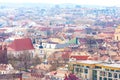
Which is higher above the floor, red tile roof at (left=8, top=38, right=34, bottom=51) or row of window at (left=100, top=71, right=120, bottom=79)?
row of window at (left=100, top=71, right=120, bottom=79)

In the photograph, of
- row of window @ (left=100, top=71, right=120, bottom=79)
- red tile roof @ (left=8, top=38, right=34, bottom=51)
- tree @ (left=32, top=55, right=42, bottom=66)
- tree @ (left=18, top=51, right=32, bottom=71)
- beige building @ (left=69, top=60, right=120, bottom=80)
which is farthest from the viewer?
red tile roof @ (left=8, top=38, right=34, bottom=51)

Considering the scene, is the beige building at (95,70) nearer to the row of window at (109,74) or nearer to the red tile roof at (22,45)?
the row of window at (109,74)

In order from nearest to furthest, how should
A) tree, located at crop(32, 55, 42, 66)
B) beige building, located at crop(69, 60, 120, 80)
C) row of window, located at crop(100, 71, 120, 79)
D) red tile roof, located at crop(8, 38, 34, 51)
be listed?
row of window, located at crop(100, 71, 120, 79)
beige building, located at crop(69, 60, 120, 80)
tree, located at crop(32, 55, 42, 66)
red tile roof, located at crop(8, 38, 34, 51)

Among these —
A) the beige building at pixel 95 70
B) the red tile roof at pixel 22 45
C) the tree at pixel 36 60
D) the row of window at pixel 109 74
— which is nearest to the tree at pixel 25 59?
the tree at pixel 36 60

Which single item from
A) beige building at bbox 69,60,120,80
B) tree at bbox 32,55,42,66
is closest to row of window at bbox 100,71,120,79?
beige building at bbox 69,60,120,80

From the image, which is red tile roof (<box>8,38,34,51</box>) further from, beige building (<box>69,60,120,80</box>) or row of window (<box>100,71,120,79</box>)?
row of window (<box>100,71,120,79</box>)

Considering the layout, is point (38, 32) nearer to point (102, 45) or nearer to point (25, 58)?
point (102, 45)

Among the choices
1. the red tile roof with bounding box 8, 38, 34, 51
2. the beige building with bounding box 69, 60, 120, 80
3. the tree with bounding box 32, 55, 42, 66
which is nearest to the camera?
the beige building with bounding box 69, 60, 120, 80

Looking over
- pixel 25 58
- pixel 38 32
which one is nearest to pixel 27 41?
pixel 25 58

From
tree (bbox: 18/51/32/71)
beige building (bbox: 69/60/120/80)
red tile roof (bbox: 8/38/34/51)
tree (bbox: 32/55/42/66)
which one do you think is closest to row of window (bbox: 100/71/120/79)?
beige building (bbox: 69/60/120/80)

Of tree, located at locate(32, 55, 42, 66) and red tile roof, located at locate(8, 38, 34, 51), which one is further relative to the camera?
red tile roof, located at locate(8, 38, 34, 51)

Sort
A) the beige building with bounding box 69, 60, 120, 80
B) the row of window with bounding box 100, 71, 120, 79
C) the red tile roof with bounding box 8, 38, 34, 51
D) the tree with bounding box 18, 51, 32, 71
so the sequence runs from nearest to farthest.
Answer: the row of window with bounding box 100, 71, 120, 79 → the beige building with bounding box 69, 60, 120, 80 → the tree with bounding box 18, 51, 32, 71 → the red tile roof with bounding box 8, 38, 34, 51
